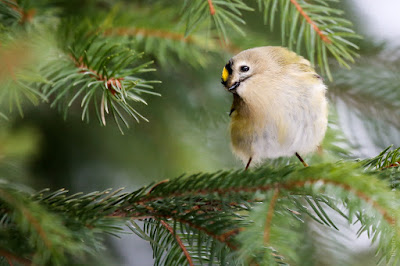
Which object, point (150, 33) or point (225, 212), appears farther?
point (150, 33)

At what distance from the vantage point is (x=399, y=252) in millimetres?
480

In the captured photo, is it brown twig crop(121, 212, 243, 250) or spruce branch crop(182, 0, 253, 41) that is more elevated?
spruce branch crop(182, 0, 253, 41)

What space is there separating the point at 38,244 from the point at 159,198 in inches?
7.4

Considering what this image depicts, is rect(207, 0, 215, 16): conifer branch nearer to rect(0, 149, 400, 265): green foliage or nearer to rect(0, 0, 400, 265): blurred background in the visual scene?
rect(0, 149, 400, 265): green foliage

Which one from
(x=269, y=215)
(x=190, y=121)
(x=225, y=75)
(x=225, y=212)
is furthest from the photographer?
(x=190, y=121)

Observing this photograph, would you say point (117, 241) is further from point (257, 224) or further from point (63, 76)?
point (257, 224)

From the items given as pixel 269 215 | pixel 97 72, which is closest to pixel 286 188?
pixel 269 215

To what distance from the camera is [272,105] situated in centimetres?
85

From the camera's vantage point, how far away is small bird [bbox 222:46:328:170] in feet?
2.77

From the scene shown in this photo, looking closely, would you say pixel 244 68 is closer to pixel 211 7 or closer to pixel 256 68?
pixel 256 68

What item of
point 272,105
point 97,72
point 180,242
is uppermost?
point 97,72

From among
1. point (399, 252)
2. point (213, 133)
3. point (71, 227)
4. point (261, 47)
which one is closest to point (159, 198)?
point (71, 227)

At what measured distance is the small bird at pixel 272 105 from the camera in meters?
0.84

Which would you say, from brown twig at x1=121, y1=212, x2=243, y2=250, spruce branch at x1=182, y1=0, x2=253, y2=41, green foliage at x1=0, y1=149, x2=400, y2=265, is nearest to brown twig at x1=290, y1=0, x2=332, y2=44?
spruce branch at x1=182, y1=0, x2=253, y2=41
